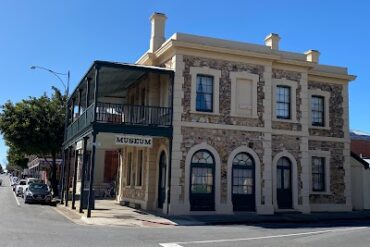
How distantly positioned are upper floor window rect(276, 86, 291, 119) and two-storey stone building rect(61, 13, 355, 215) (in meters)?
0.05

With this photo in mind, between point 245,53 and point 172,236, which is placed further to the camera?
point 245,53

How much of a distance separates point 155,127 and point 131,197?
7.05 metres

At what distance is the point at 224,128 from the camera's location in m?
21.4

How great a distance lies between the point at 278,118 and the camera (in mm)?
23078

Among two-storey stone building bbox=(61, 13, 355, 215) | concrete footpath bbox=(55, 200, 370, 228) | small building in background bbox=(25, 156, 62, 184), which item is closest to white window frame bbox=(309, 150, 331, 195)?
two-storey stone building bbox=(61, 13, 355, 215)

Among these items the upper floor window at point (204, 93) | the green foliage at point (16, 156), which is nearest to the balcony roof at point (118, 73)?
the upper floor window at point (204, 93)

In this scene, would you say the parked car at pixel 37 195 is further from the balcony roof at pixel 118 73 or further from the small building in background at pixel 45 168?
the balcony roof at pixel 118 73

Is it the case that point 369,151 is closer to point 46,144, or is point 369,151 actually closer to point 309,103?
point 309,103

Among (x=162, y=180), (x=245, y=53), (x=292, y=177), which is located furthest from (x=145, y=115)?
(x=292, y=177)

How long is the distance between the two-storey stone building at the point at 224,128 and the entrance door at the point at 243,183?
5 cm

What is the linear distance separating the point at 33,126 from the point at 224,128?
17738 millimetres

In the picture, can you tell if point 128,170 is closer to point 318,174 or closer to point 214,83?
point 214,83

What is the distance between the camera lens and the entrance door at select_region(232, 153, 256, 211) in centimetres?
2140

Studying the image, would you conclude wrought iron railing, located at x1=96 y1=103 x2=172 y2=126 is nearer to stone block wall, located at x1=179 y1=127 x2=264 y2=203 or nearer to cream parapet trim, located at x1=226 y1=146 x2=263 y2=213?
stone block wall, located at x1=179 y1=127 x2=264 y2=203
